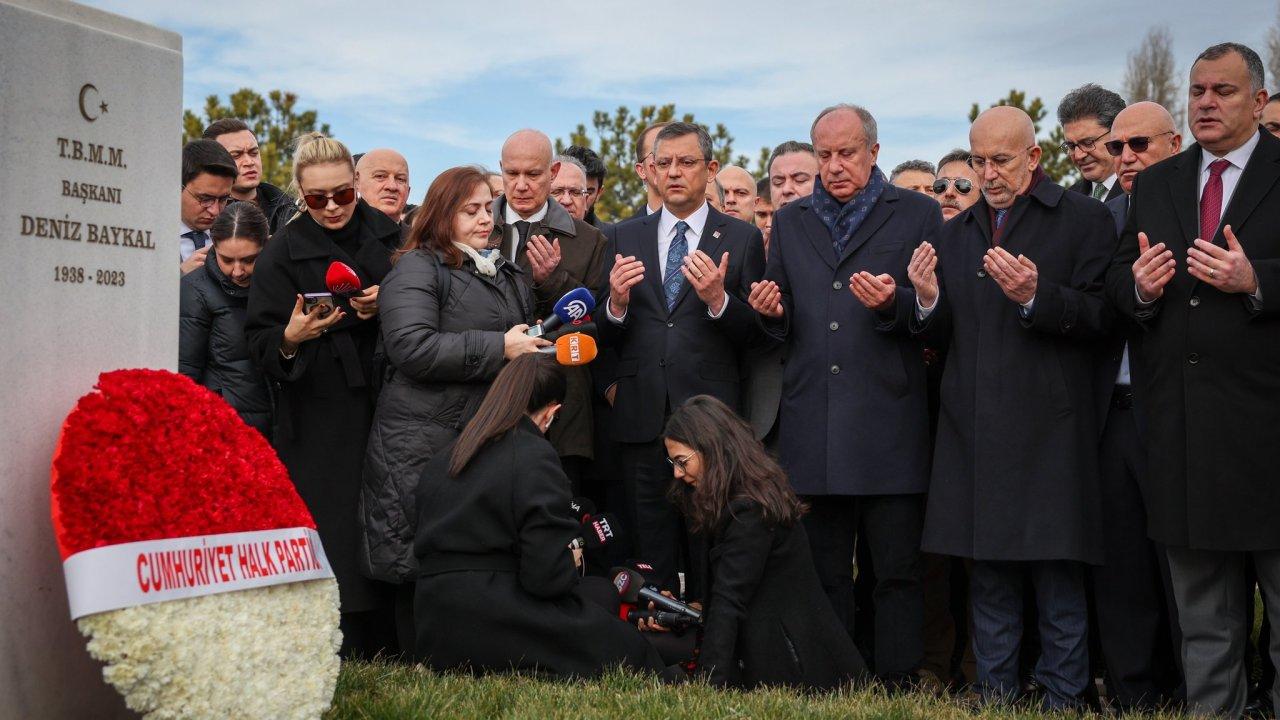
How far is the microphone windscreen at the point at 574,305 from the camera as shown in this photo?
241 inches

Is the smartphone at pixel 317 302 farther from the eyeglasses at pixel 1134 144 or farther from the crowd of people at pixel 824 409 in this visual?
the eyeglasses at pixel 1134 144

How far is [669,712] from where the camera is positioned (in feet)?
15.2

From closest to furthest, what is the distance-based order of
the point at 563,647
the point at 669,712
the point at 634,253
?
the point at 669,712 → the point at 563,647 → the point at 634,253

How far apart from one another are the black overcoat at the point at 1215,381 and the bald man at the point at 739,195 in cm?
427

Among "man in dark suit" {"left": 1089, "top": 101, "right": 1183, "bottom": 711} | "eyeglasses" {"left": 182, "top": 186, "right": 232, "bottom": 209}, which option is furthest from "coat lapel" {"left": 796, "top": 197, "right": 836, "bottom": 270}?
"eyeglasses" {"left": 182, "top": 186, "right": 232, "bottom": 209}

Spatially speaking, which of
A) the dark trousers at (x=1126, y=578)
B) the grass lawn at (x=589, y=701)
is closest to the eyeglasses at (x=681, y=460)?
the grass lawn at (x=589, y=701)

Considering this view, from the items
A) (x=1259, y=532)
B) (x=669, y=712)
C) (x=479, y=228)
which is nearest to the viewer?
(x=669, y=712)

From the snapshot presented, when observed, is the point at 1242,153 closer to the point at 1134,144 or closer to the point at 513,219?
the point at 1134,144

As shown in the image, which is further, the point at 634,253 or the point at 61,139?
the point at 634,253

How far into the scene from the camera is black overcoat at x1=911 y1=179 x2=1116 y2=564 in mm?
5637

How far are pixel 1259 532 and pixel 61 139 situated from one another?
15.4ft

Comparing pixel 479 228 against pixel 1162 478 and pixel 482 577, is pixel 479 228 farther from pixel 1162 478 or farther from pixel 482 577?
pixel 1162 478

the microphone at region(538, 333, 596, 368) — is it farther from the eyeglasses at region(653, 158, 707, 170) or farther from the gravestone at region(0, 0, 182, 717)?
the gravestone at region(0, 0, 182, 717)

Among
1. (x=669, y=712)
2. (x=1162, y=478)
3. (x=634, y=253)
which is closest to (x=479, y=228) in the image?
(x=634, y=253)
